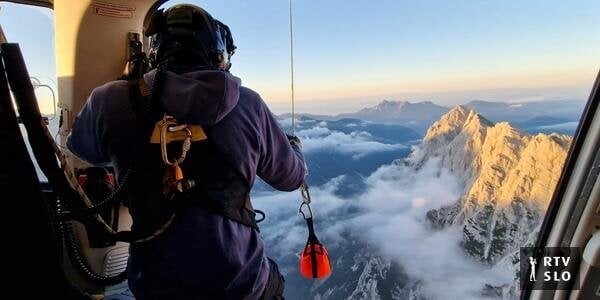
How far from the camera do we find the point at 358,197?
363 cm

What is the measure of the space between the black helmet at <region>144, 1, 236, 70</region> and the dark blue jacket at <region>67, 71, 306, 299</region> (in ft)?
0.39

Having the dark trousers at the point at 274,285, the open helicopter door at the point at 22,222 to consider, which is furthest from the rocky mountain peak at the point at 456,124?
the open helicopter door at the point at 22,222

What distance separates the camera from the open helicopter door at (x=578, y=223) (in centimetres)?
135

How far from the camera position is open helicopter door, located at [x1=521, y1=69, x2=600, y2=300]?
4.43 feet

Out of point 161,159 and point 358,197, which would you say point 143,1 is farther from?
point 358,197

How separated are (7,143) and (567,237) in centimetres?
158

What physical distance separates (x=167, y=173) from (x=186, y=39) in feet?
1.33

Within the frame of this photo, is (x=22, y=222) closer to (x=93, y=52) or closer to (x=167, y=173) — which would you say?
(x=167, y=173)

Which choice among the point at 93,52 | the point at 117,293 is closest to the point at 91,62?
the point at 93,52

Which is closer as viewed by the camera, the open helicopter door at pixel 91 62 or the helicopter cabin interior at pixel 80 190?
the helicopter cabin interior at pixel 80 190

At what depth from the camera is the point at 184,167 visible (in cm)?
117

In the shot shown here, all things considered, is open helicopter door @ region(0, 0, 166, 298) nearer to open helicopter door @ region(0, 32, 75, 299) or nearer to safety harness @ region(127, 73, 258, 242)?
safety harness @ region(127, 73, 258, 242)

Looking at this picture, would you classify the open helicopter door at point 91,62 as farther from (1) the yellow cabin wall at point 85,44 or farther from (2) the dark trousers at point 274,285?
(2) the dark trousers at point 274,285

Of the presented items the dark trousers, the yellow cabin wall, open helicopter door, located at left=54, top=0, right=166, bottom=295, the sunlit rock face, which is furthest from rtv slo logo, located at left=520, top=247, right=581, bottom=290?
the yellow cabin wall
